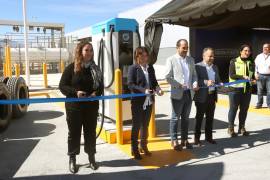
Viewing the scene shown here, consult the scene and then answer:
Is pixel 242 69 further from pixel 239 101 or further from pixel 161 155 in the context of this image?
pixel 161 155

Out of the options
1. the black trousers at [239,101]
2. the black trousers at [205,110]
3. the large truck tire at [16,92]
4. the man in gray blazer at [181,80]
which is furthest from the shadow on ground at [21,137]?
the black trousers at [239,101]

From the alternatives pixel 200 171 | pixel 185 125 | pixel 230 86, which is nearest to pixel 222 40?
pixel 230 86

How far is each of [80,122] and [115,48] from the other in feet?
7.31

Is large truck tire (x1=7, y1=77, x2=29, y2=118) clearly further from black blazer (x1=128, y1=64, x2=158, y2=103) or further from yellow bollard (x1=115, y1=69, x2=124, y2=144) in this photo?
black blazer (x1=128, y1=64, x2=158, y2=103)

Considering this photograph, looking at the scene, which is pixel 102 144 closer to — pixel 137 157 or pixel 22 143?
pixel 137 157

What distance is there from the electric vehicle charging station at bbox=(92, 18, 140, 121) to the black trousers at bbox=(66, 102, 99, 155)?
1.91 metres

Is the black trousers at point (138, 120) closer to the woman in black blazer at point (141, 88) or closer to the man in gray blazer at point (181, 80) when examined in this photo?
the woman in black blazer at point (141, 88)

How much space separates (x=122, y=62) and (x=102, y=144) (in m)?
1.59

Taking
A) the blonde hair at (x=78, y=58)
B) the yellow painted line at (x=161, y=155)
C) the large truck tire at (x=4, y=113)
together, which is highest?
the blonde hair at (x=78, y=58)

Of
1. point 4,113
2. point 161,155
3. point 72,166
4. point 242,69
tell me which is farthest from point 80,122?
point 242,69

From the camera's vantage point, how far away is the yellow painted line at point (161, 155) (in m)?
4.68

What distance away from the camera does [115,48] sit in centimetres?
608

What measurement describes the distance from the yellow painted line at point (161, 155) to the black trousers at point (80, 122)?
0.84m

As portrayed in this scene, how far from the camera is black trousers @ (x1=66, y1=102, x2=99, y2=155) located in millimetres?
4164
